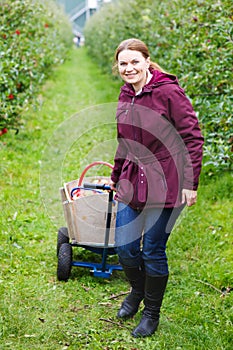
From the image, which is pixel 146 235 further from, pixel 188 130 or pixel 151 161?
pixel 188 130

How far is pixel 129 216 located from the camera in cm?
329

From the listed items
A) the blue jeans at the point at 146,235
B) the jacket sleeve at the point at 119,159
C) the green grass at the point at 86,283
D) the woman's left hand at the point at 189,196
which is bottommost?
the green grass at the point at 86,283

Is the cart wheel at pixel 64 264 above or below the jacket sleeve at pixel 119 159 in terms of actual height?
below

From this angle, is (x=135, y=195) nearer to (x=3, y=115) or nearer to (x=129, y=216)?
(x=129, y=216)

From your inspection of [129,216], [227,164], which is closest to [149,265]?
[129,216]

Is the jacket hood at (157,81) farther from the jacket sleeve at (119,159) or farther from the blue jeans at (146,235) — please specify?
the blue jeans at (146,235)

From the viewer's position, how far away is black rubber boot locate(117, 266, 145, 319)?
346 centimetres

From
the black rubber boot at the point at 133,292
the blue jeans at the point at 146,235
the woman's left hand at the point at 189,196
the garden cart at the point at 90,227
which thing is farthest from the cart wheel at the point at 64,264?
the woman's left hand at the point at 189,196

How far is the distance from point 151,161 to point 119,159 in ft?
1.17

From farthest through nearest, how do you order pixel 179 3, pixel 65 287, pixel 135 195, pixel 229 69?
pixel 179 3
pixel 229 69
pixel 65 287
pixel 135 195

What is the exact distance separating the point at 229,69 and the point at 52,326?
368 centimetres

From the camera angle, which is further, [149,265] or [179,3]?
[179,3]

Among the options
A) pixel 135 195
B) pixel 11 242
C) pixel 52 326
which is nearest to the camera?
pixel 135 195

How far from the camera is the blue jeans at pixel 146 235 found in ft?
Result: 10.4
